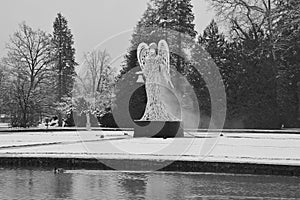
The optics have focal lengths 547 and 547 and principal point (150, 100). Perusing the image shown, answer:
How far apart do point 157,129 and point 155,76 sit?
8.30 ft

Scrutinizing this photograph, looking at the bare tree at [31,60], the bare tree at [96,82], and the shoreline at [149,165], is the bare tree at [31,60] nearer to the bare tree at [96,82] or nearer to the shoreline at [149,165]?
the bare tree at [96,82]

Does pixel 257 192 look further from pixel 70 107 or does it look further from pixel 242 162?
pixel 70 107

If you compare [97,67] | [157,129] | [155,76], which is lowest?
[157,129]

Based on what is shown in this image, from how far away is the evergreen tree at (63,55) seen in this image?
58.6m

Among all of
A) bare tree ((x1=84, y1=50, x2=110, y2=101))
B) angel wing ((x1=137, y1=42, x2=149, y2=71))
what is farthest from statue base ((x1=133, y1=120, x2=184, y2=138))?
bare tree ((x1=84, y1=50, x2=110, y2=101))

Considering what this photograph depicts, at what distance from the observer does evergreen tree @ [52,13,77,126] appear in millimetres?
58625

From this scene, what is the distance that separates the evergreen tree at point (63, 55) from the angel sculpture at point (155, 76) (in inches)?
1261

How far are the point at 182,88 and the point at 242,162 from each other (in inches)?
1291

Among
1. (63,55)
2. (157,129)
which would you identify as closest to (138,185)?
(157,129)

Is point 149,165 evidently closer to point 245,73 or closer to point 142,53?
point 142,53

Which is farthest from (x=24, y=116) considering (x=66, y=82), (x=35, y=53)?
(x=66, y=82)

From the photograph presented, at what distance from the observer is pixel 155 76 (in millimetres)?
26047

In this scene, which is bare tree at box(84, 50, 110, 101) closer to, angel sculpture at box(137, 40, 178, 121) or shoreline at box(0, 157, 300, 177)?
angel sculpture at box(137, 40, 178, 121)

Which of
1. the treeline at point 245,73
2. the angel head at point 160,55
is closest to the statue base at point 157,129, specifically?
the angel head at point 160,55
